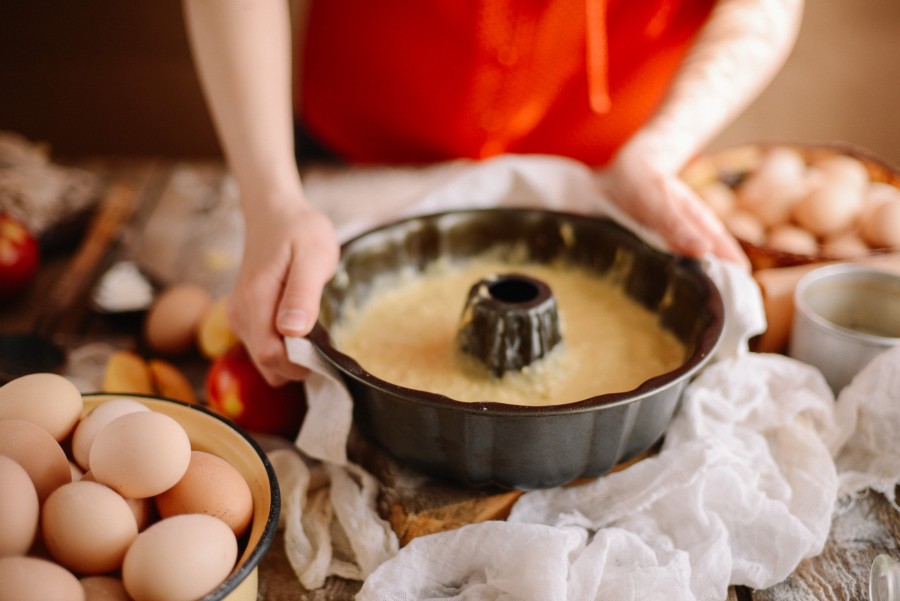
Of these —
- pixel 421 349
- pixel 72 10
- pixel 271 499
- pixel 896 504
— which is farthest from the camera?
pixel 72 10

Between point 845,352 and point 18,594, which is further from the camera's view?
point 845,352

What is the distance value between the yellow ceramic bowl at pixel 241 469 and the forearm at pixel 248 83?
0.31m

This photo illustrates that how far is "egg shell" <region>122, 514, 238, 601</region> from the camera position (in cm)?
48

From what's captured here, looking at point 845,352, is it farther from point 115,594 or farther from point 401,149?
point 401,149

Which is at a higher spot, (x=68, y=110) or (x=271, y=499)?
(x=271, y=499)

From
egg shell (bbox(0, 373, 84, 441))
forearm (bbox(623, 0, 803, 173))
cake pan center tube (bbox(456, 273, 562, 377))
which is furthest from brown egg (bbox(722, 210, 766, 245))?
egg shell (bbox(0, 373, 84, 441))

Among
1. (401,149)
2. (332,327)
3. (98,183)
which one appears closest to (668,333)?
(332,327)

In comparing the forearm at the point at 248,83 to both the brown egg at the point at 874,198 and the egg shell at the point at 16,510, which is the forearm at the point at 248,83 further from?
the brown egg at the point at 874,198

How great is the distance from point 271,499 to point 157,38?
2.07 m

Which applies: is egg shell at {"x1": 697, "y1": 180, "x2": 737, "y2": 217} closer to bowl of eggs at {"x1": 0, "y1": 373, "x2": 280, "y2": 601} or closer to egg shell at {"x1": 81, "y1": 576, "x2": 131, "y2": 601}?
bowl of eggs at {"x1": 0, "y1": 373, "x2": 280, "y2": 601}

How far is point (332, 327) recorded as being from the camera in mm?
820

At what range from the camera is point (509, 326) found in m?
0.74

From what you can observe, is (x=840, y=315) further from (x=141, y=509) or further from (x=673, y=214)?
(x=141, y=509)

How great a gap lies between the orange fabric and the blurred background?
980mm
